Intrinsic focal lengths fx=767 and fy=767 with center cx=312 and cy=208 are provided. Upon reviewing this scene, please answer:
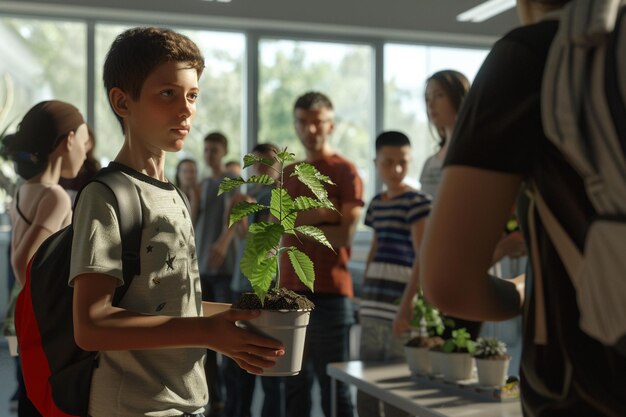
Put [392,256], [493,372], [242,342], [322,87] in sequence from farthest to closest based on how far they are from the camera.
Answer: [322,87] < [392,256] < [493,372] < [242,342]

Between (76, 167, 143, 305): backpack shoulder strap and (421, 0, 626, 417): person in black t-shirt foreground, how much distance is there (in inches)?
24.6

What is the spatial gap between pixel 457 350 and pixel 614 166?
191 cm

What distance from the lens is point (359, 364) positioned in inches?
111

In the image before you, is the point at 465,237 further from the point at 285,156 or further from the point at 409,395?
the point at 409,395

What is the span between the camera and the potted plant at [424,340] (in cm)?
253

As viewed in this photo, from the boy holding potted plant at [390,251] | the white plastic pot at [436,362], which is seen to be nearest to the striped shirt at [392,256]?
the boy holding potted plant at [390,251]

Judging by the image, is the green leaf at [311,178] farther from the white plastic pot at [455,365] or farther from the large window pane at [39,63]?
the large window pane at [39,63]

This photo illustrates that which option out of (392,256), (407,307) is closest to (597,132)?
(407,307)

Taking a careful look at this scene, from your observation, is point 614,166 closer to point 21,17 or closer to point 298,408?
point 298,408

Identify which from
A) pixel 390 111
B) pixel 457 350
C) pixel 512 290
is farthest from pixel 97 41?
pixel 512 290

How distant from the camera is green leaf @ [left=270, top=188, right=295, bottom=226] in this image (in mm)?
1299

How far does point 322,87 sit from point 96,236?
7.73m

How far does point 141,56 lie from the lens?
51.4 inches

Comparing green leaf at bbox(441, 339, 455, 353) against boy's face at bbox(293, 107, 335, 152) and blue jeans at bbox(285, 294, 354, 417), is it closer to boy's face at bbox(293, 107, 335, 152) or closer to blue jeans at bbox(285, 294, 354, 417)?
blue jeans at bbox(285, 294, 354, 417)
